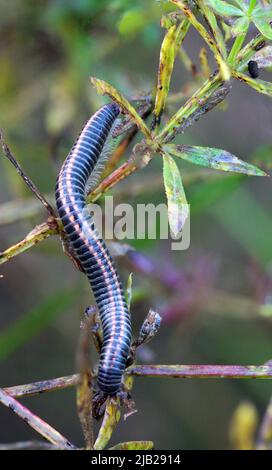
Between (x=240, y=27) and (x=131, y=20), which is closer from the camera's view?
(x=240, y=27)

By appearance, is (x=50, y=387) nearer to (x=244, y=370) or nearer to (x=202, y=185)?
(x=244, y=370)

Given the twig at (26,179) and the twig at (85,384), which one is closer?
the twig at (85,384)

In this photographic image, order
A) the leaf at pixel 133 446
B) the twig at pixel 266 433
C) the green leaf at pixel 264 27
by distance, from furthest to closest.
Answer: the twig at pixel 266 433 → the leaf at pixel 133 446 → the green leaf at pixel 264 27

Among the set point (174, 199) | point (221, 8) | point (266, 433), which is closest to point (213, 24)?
point (221, 8)

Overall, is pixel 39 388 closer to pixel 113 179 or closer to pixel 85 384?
pixel 85 384

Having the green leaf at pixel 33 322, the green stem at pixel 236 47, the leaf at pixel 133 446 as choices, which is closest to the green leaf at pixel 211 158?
the green stem at pixel 236 47

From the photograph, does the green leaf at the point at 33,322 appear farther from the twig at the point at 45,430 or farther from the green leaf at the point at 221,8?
the green leaf at the point at 221,8

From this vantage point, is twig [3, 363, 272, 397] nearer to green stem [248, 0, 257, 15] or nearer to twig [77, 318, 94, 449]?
twig [77, 318, 94, 449]
